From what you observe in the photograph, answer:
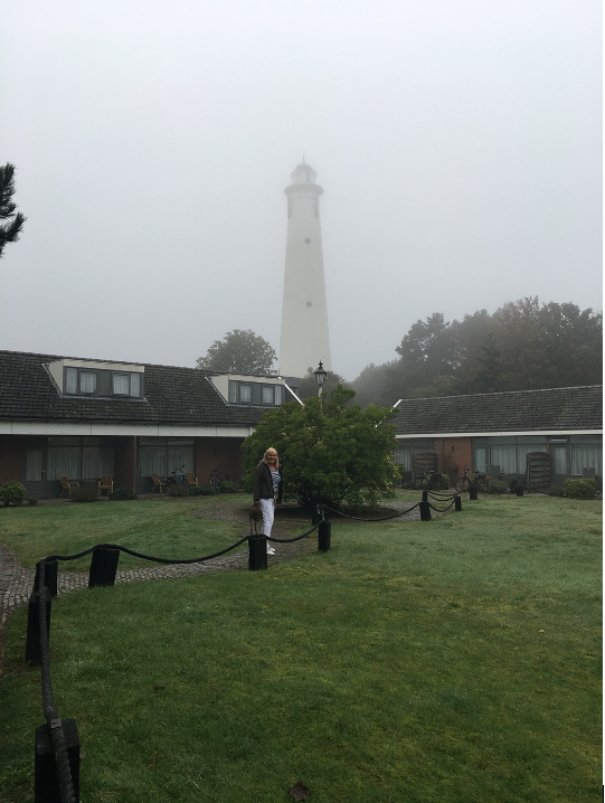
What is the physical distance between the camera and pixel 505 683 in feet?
19.2

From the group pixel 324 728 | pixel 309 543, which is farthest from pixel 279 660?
pixel 309 543

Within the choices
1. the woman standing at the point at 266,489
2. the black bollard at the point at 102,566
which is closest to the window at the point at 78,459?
the woman standing at the point at 266,489

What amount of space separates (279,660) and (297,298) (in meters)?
60.5

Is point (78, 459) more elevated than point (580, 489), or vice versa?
point (78, 459)

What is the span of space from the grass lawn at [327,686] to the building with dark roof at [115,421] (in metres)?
17.4

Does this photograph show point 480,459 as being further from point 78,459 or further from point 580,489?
point 78,459

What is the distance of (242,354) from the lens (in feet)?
229

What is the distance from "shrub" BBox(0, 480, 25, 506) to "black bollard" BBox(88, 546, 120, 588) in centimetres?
1520

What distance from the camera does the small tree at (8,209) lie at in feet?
22.1

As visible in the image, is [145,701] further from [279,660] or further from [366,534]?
[366,534]

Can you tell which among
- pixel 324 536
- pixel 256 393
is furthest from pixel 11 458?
pixel 324 536

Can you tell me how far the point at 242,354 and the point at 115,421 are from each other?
4424 centimetres

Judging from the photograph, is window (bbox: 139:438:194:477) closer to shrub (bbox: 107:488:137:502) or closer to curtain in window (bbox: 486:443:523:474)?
shrub (bbox: 107:488:137:502)

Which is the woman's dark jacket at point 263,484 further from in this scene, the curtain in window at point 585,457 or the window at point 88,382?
the curtain in window at point 585,457
